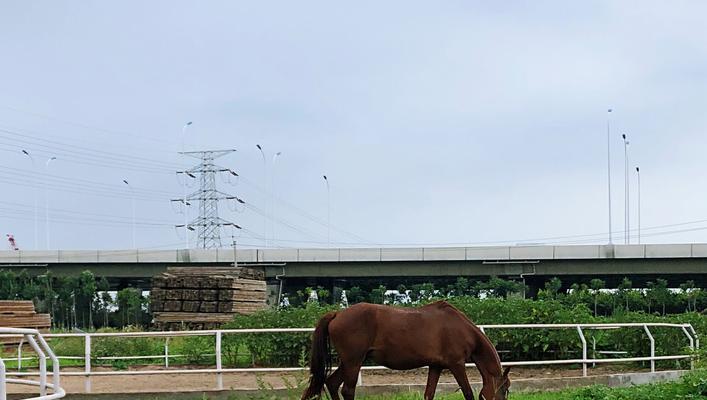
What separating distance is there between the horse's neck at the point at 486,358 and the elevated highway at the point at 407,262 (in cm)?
4376

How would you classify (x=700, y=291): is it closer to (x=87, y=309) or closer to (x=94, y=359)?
(x=87, y=309)

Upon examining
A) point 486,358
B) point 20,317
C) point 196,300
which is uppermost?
point 486,358

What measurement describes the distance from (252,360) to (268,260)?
42.7 m

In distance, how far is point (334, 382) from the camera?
10.4 metres

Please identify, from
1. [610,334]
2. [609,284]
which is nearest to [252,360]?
[610,334]

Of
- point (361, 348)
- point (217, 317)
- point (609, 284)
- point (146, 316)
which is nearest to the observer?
point (361, 348)

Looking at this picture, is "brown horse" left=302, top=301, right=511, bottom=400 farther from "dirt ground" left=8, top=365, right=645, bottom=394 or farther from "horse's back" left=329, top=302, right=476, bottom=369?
"dirt ground" left=8, top=365, right=645, bottom=394

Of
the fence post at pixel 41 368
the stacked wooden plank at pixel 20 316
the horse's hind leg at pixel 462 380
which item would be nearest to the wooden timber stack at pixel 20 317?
the stacked wooden plank at pixel 20 316

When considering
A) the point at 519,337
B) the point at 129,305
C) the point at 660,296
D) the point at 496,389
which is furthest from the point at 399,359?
the point at 129,305

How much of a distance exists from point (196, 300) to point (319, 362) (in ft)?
60.0

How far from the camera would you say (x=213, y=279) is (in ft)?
92.4

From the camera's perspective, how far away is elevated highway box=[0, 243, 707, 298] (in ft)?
182

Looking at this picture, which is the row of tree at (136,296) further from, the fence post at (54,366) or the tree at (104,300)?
the fence post at (54,366)

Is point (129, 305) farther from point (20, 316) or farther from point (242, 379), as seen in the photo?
point (242, 379)
